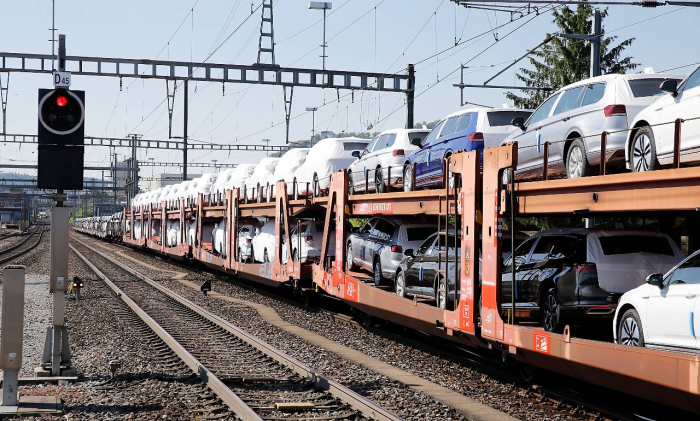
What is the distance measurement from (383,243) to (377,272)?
0.56 meters

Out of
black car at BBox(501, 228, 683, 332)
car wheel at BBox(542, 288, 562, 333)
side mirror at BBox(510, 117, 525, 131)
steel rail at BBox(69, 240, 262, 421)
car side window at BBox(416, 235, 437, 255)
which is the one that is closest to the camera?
steel rail at BBox(69, 240, 262, 421)

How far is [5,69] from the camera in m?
29.9

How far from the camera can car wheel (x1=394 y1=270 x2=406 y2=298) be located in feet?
45.6

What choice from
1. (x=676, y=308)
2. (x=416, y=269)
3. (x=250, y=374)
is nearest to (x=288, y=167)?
(x=416, y=269)

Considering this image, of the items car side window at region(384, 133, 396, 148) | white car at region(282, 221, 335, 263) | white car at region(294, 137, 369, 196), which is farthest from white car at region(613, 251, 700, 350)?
white car at region(294, 137, 369, 196)

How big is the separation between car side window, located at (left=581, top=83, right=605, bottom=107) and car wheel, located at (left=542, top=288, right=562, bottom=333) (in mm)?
2374

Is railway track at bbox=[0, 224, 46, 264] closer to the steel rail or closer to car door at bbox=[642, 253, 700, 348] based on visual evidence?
the steel rail

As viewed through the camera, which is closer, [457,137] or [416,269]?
[416,269]

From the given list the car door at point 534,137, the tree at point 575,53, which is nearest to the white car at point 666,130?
the car door at point 534,137

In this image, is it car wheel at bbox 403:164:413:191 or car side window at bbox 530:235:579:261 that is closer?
car side window at bbox 530:235:579:261

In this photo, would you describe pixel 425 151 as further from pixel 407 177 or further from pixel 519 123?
pixel 519 123

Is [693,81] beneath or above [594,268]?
above

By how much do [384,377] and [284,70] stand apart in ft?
68.5

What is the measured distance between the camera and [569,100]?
427 inches
